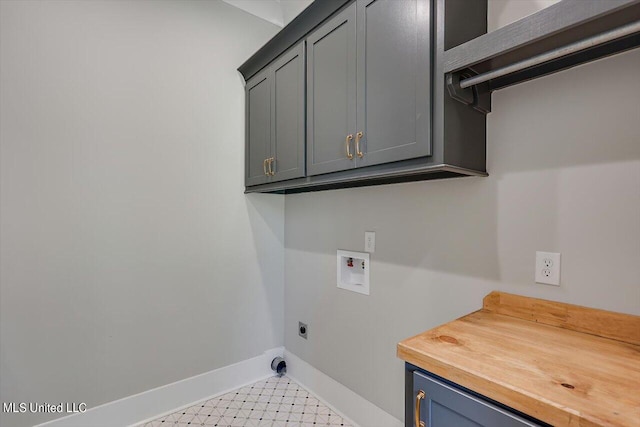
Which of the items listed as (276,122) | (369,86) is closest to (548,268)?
(369,86)

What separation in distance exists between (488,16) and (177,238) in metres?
2.02

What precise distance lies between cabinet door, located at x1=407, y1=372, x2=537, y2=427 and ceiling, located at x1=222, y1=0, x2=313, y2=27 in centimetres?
247

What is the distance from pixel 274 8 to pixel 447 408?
8.94 feet

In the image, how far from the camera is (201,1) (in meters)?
2.14

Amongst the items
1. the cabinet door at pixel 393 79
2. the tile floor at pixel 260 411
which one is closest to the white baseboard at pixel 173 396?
the tile floor at pixel 260 411

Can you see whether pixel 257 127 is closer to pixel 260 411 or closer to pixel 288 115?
pixel 288 115

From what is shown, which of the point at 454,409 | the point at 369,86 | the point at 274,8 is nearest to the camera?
the point at 454,409

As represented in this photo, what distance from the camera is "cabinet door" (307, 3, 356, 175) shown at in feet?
4.77

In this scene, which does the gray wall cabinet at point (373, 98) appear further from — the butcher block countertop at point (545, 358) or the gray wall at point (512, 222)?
the butcher block countertop at point (545, 358)

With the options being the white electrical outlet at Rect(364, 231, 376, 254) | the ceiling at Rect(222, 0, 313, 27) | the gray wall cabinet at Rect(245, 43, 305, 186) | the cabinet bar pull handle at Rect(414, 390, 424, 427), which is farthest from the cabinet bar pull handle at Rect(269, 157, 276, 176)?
the cabinet bar pull handle at Rect(414, 390, 424, 427)

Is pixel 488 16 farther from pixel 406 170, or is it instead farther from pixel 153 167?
pixel 153 167

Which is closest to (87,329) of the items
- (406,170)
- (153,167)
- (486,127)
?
(153,167)

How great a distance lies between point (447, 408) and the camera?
0.87 meters

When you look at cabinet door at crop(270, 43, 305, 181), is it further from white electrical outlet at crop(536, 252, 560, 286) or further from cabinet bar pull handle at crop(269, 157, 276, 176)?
white electrical outlet at crop(536, 252, 560, 286)
